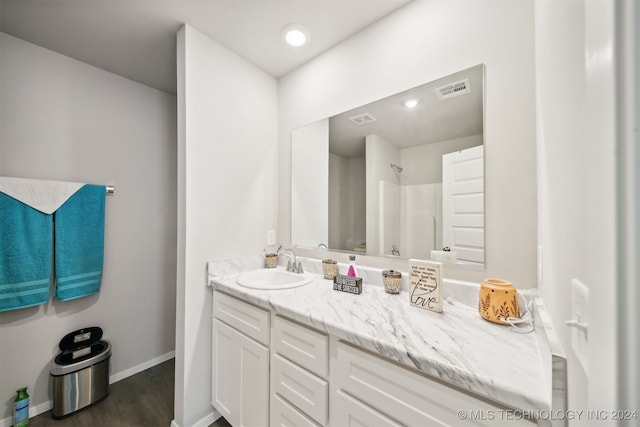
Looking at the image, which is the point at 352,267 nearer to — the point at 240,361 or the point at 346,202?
the point at 346,202

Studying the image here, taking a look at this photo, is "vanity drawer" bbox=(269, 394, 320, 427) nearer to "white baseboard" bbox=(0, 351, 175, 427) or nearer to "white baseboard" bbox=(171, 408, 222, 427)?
"white baseboard" bbox=(171, 408, 222, 427)

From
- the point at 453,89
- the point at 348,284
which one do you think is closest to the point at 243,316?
the point at 348,284

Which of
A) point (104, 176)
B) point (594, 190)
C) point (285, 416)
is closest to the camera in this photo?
point (594, 190)

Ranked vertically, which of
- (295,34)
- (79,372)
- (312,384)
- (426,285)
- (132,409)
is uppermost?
(295,34)

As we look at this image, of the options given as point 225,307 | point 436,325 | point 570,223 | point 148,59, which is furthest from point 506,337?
point 148,59

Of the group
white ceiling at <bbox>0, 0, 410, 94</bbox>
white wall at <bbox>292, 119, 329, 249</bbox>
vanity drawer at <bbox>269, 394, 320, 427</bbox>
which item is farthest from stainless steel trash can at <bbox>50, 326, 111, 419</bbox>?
white ceiling at <bbox>0, 0, 410, 94</bbox>

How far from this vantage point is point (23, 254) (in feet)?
4.78

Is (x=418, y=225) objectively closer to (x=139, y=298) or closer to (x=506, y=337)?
(x=506, y=337)

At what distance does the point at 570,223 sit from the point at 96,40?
8.09 ft

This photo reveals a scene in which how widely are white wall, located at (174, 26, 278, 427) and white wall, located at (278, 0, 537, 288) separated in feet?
2.99

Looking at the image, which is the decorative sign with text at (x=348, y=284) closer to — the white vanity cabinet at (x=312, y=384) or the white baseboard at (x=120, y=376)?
the white vanity cabinet at (x=312, y=384)

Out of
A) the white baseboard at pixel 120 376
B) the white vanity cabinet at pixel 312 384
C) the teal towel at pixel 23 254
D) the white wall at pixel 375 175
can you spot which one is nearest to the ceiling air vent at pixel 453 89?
the white wall at pixel 375 175

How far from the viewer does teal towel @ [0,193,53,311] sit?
55.7 inches

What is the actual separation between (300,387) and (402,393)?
1.49 feet
